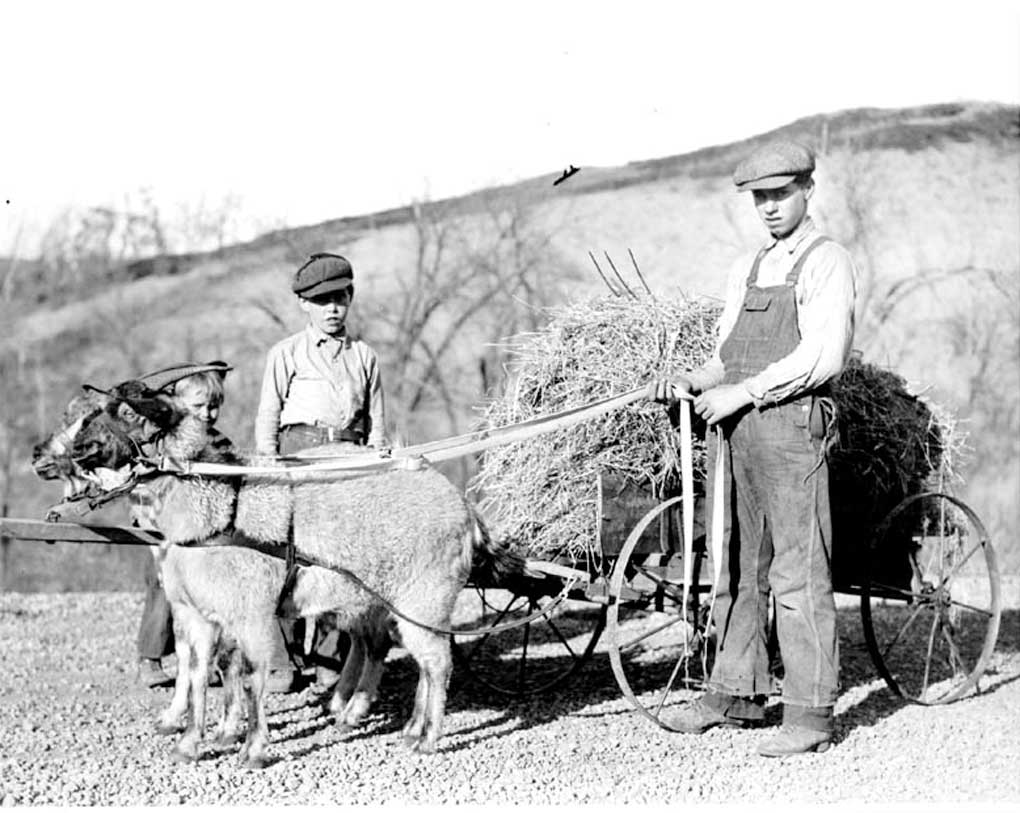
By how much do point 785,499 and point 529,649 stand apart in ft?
13.8

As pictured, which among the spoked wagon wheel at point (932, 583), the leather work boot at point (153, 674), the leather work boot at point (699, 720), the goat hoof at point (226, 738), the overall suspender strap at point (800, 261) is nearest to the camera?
the overall suspender strap at point (800, 261)

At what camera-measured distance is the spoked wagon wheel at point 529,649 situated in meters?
8.37

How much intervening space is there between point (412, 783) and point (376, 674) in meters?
1.53

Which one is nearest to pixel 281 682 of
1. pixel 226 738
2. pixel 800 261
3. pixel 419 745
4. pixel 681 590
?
pixel 226 738

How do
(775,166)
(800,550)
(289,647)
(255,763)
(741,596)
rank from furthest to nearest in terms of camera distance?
(289,647), (741,596), (800,550), (775,166), (255,763)

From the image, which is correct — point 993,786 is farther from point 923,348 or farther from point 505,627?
point 923,348

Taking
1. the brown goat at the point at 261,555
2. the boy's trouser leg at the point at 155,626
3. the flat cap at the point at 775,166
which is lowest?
the boy's trouser leg at the point at 155,626

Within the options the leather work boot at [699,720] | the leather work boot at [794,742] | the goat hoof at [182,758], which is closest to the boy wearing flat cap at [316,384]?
the goat hoof at [182,758]

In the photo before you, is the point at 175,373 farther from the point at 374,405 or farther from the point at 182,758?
the point at 182,758

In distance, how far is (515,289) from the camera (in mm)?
21719

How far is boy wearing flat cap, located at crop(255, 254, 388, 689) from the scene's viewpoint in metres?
7.61

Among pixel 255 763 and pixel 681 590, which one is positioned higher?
pixel 681 590

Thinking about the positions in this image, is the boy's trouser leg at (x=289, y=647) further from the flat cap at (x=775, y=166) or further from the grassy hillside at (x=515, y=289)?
the grassy hillside at (x=515, y=289)

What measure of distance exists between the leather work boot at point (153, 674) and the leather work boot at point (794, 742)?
13.8 ft
